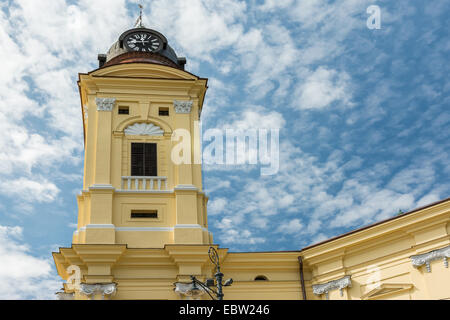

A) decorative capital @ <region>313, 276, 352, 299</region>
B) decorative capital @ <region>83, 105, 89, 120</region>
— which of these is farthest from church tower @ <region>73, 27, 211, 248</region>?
decorative capital @ <region>313, 276, 352, 299</region>

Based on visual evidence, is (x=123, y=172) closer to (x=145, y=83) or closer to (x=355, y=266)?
(x=145, y=83)

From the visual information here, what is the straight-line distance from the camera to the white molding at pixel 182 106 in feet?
91.8

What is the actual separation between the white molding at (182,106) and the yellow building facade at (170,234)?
0.17 ft

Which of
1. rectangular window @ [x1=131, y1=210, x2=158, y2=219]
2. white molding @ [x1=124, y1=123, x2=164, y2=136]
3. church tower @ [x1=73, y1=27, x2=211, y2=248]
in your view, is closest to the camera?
church tower @ [x1=73, y1=27, x2=211, y2=248]

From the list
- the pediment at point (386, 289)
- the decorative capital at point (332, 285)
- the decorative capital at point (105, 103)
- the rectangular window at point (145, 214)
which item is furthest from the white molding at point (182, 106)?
the pediment at point (386, 289)

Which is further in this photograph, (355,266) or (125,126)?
(125,126)

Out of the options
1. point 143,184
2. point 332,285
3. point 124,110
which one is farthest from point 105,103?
point 332,285

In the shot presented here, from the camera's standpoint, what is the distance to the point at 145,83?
92.6ft

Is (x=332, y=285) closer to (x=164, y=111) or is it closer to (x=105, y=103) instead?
(x=164, y=111)

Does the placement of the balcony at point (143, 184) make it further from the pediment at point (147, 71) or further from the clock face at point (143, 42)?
the clock face at point (143, 42)

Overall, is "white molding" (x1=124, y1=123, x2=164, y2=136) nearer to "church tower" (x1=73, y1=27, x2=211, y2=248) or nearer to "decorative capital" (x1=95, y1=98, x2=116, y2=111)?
"church tower" (x1=73, y1=27, x2=211, y2=248)

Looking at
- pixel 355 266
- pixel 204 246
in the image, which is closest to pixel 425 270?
pixel 355 266

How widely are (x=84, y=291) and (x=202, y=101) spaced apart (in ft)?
42.3

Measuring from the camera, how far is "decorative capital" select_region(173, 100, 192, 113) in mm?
27969
